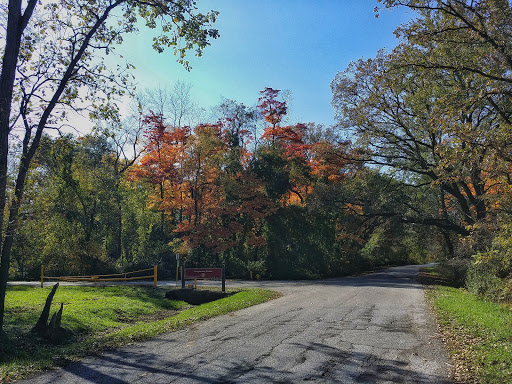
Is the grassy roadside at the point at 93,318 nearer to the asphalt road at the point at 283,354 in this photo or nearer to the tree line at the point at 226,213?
the asphalt road at the point at 283,354

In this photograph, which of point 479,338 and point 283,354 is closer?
point 283,354

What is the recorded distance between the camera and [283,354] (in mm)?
6758

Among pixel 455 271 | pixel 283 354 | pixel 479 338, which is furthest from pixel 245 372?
pixel 455 271

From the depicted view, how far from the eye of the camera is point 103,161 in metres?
44.9

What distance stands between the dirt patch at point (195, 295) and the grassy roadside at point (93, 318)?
506 mm

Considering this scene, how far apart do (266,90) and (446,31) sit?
29.3 metres

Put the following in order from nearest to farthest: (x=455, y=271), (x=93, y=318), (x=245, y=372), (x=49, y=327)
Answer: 1. (x=245, y=372)
2. (x=49, y=327)
3. (x=93, y=318)
4. (x=455, y=271)

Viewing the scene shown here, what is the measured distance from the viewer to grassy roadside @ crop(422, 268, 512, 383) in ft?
19.0

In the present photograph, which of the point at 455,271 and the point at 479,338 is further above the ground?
the point at 455,271

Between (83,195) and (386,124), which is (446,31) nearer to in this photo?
(386,124)

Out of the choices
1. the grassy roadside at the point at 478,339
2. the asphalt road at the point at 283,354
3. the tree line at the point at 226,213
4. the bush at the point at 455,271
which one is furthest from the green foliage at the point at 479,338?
the tree line at the point at 226,213

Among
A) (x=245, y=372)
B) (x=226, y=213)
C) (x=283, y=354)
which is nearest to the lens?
(x=245, y=372)

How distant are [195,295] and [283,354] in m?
12.2

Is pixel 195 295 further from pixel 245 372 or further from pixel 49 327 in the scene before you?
pixel 245 372
